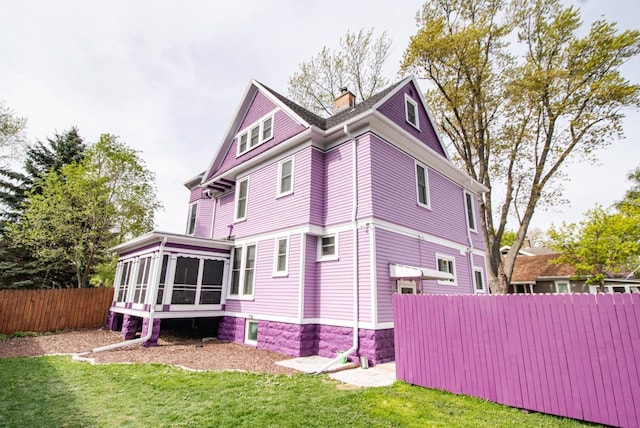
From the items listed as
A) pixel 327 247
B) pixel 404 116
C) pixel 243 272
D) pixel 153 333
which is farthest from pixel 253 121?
pixel 153 333

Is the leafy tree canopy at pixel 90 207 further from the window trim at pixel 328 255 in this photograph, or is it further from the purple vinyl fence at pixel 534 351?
the purple vinyl fence at pixel 534 351

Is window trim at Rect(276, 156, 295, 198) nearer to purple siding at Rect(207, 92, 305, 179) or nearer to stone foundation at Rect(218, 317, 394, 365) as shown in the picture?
purple siding at Rect(207, 92, 305, 179)

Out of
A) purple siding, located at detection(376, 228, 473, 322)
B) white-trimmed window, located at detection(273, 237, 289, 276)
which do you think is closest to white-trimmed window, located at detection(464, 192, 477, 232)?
purple siding, located at detection(376, 228, 473, 322)

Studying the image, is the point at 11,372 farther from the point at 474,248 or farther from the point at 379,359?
the point at 474,248

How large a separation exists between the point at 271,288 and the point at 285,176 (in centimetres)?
430

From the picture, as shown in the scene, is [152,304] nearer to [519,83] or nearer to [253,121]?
[253,121]

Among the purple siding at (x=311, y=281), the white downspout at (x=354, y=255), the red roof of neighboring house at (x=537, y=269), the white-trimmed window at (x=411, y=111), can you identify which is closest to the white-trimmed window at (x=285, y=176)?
the purple siding at (x=311, y=281)

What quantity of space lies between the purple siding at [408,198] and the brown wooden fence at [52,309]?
15.6 metres

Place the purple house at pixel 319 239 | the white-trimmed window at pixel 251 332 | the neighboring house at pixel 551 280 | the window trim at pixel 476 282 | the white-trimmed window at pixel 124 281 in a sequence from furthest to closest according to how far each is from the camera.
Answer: the neighboring house at pixel 551 280, the white-trimmed window at pixel 124 281, the window trim at pixel 476 282, the white-trimmed window at pixel 251 332, the purple house at pixel 319 239

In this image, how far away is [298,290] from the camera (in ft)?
32.0

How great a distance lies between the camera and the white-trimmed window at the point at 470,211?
14875 millimetres

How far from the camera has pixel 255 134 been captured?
1374 cm

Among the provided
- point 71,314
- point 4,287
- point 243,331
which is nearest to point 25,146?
point 4,287

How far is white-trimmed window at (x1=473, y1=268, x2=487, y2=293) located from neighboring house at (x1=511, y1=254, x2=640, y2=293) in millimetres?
15235
